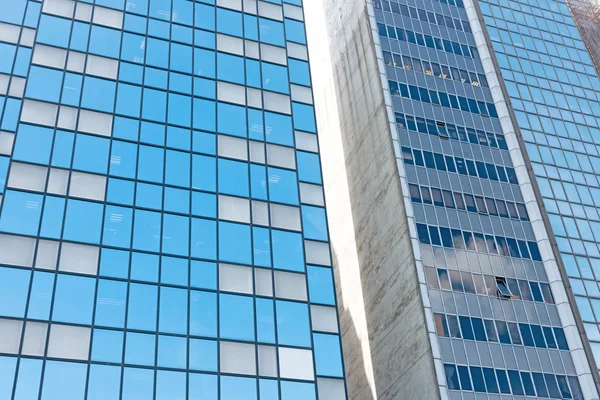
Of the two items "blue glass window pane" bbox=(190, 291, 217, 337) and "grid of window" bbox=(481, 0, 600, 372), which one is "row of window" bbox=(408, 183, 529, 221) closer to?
"grid of window" bbox=(481, 0, 600, 372)

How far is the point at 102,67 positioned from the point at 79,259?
550 inches

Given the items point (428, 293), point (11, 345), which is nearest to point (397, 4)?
point (428, 293)

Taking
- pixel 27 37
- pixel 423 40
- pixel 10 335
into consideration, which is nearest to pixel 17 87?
pixel 27 37

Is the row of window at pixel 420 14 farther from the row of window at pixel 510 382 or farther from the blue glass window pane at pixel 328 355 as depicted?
the blue glass window pane at pixel 328 355

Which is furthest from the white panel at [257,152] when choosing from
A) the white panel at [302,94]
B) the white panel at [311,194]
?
the white panel at [302,94]

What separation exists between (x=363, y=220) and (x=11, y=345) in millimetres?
35164

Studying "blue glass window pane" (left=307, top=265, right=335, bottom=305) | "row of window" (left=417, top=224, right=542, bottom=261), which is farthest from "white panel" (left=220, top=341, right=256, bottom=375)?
"row of window" (left=417, top=224, right=542, bottom=261)

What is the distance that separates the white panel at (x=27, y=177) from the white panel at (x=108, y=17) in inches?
492

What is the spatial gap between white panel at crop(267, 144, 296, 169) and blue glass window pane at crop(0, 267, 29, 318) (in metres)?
16.1

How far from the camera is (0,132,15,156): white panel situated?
38281mm

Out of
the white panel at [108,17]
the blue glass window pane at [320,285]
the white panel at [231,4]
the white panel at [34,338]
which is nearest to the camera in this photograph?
the white panel at [34,338]

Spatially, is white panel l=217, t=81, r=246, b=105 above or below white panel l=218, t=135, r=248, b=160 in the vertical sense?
above

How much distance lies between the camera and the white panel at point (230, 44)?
48000 mm

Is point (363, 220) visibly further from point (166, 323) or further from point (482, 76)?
point (166, 323)
